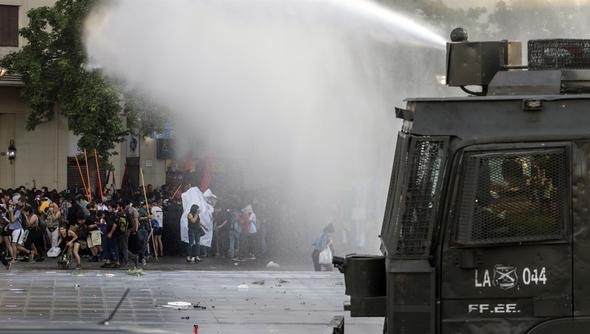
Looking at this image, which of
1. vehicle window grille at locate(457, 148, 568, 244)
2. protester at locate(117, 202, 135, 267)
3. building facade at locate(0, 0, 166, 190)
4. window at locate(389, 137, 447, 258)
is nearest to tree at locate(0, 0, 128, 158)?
protester at locate(117, 202, 135, 267)

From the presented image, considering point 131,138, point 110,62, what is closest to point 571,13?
point 110,62

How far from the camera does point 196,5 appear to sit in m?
16.0

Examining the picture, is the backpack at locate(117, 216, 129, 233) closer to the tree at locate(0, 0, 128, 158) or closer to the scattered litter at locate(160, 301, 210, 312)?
the tree at locate(0, 0, 128, 158)

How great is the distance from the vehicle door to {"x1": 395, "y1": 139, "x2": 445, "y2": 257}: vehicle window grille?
0.57 ft

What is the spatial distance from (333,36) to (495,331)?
1214cm

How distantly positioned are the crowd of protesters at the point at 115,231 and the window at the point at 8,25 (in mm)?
12779

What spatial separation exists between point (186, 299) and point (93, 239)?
28.0 ft

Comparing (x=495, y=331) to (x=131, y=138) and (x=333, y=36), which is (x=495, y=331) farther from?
(x=131, y=138)

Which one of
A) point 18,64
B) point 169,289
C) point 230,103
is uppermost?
point 18,64

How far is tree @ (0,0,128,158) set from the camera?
27938 mm

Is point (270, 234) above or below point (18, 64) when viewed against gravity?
below

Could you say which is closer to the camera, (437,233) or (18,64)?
(437,233)

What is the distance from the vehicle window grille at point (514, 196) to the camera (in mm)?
5984

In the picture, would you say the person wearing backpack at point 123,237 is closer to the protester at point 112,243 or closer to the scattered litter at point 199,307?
the protester at point 112,243
